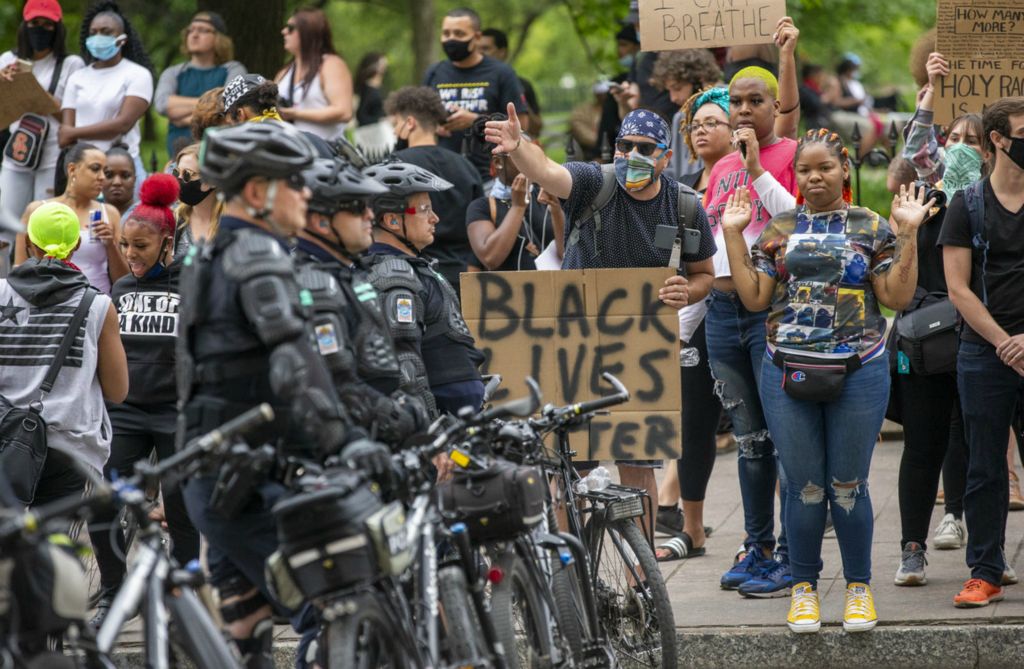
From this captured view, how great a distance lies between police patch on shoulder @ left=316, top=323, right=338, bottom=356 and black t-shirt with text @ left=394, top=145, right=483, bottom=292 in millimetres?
4556

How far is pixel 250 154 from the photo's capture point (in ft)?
15.1

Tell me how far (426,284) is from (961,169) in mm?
3568

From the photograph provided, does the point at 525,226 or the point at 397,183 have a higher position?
the point at 397,183

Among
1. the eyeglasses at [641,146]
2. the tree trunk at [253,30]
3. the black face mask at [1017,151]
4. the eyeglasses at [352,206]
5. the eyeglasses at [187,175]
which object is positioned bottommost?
the eyeglasses at [352,206]

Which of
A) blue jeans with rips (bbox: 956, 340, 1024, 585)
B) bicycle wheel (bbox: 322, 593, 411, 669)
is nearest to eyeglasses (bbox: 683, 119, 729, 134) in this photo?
blue jeans with rips (bbox: 956, 340, 1024, 585)

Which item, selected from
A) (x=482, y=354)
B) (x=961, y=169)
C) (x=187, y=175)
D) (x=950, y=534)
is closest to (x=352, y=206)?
(x=482, y=354)

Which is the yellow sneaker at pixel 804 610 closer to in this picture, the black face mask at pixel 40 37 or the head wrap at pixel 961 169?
the head wrap at pixel 961 169

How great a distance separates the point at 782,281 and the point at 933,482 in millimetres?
1426


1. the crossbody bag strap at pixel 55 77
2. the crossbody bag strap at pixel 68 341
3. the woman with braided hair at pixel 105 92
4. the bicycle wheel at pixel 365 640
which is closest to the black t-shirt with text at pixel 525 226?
the crossbody bag strap at pixel 68 341

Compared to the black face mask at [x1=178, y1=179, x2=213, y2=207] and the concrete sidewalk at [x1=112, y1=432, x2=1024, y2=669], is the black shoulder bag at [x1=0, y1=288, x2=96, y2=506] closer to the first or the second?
the concrete sidewalk at [x1=112, y1=432, x2=1024, y2=669]

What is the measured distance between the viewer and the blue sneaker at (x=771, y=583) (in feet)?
23.8

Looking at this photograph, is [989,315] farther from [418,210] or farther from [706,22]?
[706,22]

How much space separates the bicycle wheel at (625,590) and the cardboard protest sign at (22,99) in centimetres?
579

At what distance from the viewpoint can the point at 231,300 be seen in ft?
15.0
